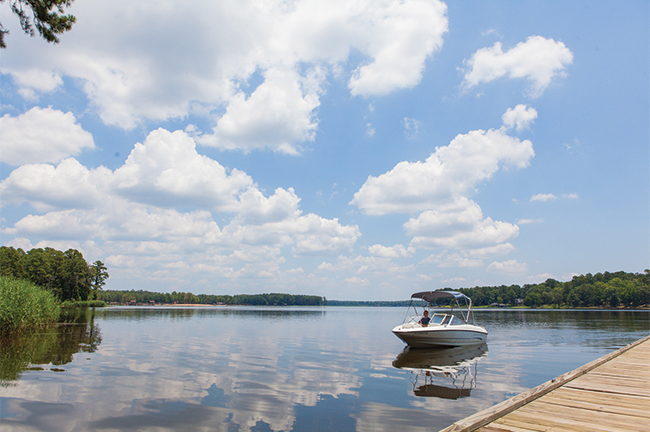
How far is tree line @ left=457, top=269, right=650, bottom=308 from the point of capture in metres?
132

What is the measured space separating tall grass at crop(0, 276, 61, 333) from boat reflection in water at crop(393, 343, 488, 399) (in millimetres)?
25731

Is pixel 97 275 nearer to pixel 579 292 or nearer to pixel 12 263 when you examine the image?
pixel 12 263

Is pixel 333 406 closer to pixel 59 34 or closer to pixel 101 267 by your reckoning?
pixel 59 34

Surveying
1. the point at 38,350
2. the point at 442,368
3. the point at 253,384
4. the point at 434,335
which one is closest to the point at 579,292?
the point at 434,335

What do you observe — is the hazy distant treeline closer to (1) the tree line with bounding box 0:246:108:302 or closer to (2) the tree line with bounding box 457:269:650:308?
(2) the tree line with bounding box 457:269:650:308

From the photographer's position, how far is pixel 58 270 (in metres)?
86.1

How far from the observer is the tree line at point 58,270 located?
250 feet

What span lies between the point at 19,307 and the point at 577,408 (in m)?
32.4

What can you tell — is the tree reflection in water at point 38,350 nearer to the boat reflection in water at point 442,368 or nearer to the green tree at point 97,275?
the boat reflection in water at point 442,368

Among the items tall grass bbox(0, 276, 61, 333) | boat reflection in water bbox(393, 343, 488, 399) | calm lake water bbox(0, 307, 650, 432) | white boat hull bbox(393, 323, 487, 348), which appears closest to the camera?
calm lake water bbox(0, 307, 650, 432)

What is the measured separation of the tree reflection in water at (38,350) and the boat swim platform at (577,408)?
626 inches

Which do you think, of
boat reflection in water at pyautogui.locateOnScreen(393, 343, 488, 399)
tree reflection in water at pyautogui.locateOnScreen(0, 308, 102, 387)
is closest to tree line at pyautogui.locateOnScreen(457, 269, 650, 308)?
boat reflection in water at pyautogui.locateOnScreen(393, 343, 488, 399)

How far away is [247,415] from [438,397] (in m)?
6.57

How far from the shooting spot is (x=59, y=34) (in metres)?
11.2
